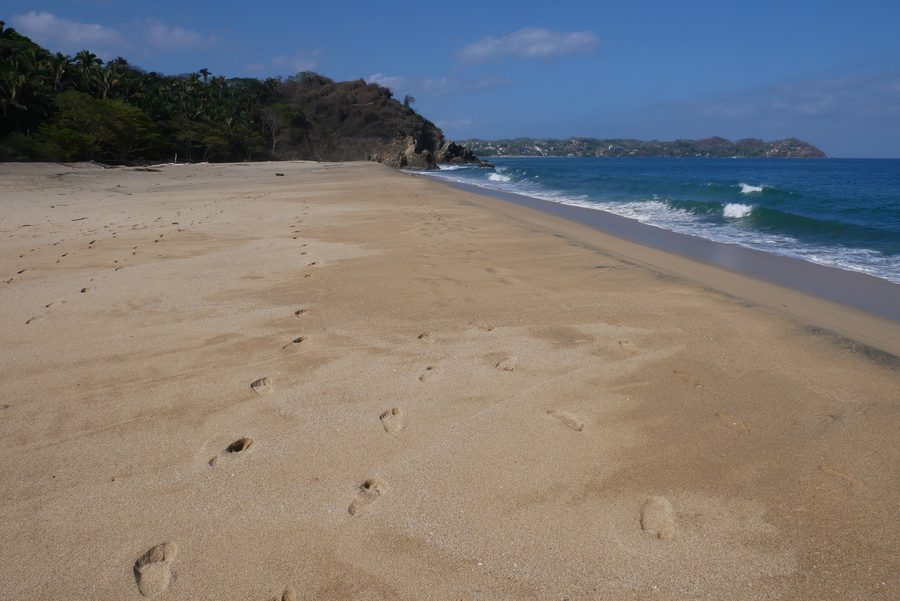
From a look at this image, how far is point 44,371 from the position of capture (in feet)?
11.0

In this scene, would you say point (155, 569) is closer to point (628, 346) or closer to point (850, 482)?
point (850, 482)

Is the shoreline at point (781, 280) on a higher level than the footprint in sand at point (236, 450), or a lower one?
higher

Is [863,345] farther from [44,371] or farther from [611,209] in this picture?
[611,209]

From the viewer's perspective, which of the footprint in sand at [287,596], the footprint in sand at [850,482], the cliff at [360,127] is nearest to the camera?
the footprint in sand at [287,596]

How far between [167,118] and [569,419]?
156 feet

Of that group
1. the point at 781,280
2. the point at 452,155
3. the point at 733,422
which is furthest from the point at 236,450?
the point at 452,155

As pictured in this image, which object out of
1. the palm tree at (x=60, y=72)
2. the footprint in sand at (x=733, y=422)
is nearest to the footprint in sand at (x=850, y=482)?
the footprint in sand at (x=733, y=422)

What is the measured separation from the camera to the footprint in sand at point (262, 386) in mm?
3139

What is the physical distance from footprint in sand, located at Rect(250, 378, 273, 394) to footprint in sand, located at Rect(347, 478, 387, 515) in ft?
3.71

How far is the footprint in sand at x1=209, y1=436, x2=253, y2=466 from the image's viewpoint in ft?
8.13

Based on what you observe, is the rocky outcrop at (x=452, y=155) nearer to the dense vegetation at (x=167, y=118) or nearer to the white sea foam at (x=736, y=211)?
the dense vegetation at (x=167, y=118)

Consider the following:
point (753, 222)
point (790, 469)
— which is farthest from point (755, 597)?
point (753, 222)

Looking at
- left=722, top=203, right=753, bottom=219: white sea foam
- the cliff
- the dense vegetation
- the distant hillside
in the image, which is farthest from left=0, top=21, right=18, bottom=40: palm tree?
the distant hillside

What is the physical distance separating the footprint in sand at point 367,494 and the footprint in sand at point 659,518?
1.10 m
